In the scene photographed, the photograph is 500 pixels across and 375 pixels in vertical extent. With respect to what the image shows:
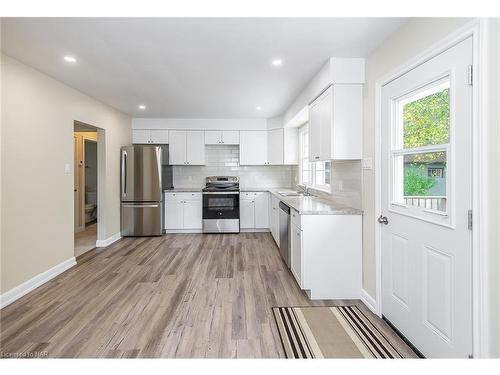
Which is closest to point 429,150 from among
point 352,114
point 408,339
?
point 352,114

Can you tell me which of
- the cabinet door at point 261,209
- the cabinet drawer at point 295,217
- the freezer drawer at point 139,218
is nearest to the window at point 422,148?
the cabinet drawer at point 295,217

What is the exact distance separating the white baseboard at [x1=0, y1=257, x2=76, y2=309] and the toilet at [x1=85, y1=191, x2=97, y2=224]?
3116mm

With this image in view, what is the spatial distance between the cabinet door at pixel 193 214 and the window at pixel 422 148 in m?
4.20

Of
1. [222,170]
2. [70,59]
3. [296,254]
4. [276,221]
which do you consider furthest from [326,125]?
[222,170]

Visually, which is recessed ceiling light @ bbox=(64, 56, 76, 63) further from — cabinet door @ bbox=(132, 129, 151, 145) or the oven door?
the oven door

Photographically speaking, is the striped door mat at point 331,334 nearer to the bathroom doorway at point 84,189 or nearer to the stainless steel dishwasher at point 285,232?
the stainless steel dishwasher at point 285,232

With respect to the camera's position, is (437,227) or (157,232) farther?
(157,232)

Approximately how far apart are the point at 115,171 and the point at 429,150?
4.89 metres

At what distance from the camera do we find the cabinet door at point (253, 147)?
6062 millimetres

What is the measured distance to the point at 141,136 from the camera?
594cm

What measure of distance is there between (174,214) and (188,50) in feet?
12.5

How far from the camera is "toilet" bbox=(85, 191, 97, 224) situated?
666 centimetres

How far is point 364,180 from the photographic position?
9.09ft

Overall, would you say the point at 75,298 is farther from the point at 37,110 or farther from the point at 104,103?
the point at 104,103
